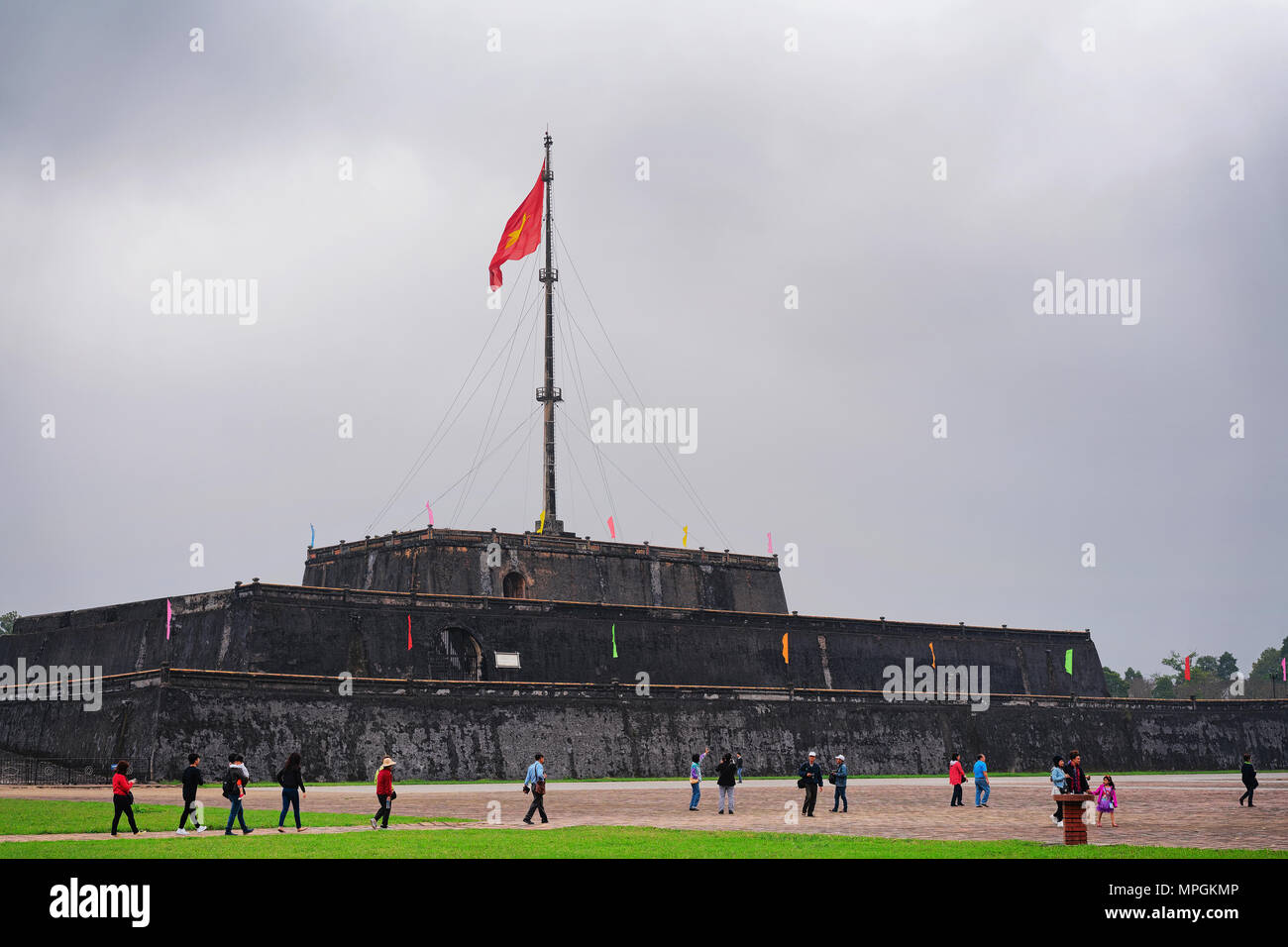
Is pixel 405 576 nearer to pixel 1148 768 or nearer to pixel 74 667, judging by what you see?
pixel 74 667

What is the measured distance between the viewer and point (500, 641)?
52.4m

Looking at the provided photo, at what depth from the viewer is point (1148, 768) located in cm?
6259

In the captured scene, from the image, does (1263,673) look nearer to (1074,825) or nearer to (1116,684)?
(1116,684)

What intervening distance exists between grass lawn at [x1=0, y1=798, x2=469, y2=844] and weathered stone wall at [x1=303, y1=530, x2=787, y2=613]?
89.0 ft

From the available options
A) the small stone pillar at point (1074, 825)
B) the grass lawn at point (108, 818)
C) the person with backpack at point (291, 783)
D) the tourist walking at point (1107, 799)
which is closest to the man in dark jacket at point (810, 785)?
the tourist walking at point (1107, 799)

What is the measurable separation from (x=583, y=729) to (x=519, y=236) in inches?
888

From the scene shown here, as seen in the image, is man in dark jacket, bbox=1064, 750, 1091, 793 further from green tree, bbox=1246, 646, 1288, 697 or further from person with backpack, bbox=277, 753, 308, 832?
green tree, bbox=1246, 646, 1288, 697

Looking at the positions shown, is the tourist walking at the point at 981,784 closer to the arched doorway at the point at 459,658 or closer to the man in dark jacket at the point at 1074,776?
the man in dark jacket at the point at 1074,776

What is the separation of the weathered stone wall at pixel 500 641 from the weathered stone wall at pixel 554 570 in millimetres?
4730

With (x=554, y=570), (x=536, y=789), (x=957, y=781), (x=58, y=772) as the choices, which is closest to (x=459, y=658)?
(x=554, y=570)
